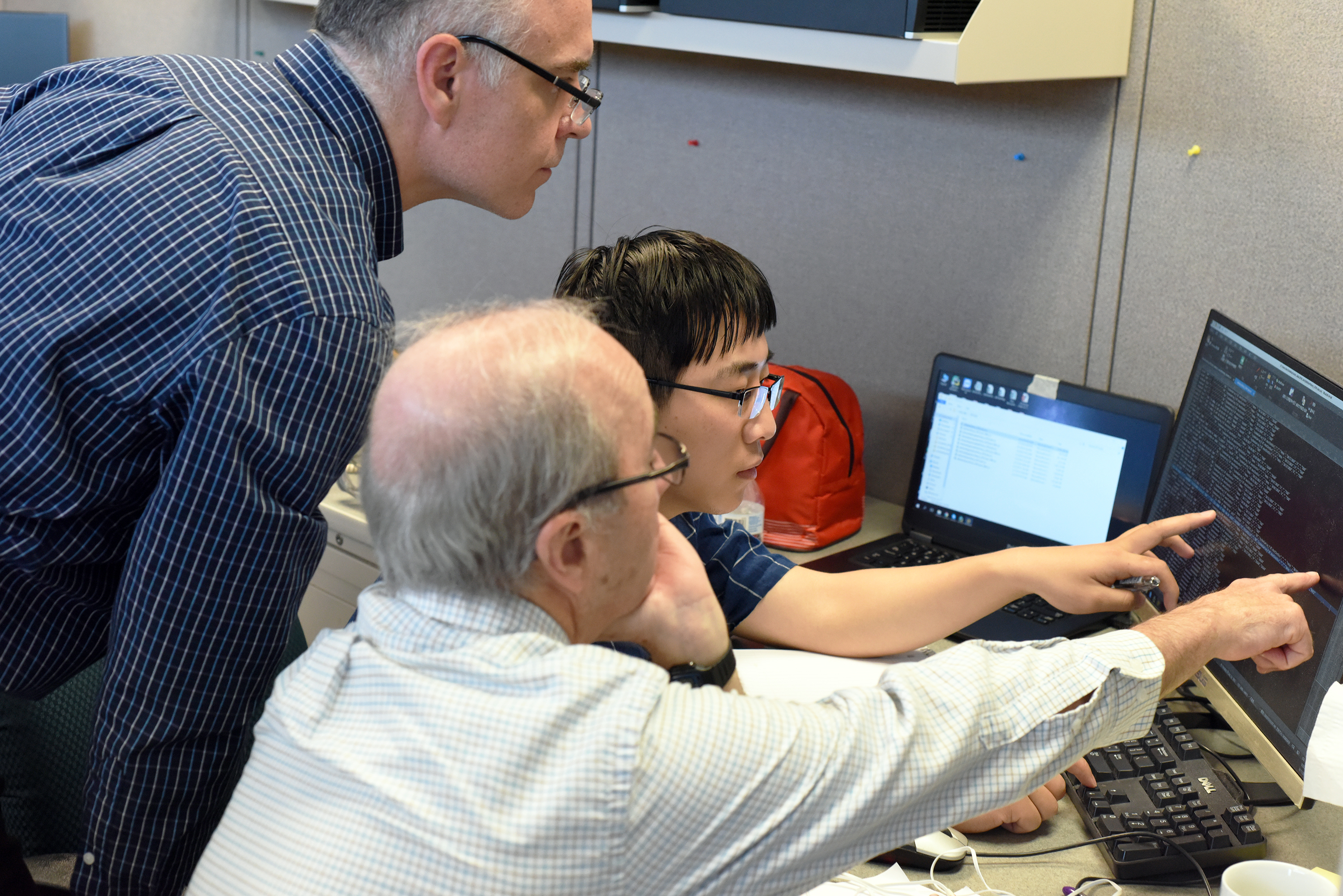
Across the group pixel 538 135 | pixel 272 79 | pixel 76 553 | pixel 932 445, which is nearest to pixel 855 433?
pixel 932 445

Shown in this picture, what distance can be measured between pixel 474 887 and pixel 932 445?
1.20 meters

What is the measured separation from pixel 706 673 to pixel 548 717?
0.30 meters

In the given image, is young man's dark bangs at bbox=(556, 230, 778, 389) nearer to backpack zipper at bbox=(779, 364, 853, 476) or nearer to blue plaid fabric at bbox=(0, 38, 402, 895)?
blue plaid fabric at bbox=(0, 38, 402, 895)

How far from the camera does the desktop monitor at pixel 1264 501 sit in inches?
39.6

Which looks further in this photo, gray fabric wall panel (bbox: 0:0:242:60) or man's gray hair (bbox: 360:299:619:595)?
gray fabric wall panel (bbox: 0:0:242:60)

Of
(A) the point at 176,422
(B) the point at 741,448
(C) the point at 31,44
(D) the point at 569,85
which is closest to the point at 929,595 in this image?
(B) the point at 741,448

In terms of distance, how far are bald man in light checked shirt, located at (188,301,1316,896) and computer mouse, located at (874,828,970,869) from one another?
0.71ft

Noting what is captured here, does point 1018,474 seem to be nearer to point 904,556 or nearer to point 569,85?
point 904,556

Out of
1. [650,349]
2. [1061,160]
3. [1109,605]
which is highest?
[1061,160]

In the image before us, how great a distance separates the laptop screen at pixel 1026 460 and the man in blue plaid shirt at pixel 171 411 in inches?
36.7

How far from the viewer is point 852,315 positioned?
1.91m

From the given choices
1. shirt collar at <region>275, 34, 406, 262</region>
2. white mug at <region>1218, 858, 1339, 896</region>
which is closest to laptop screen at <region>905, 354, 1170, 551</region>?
white mug at <region>1218, 858, 1339, 896</region>

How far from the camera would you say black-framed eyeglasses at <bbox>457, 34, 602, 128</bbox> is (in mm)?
Answer: 1156

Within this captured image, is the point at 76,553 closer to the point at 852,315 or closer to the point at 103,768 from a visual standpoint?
the point at 103,768
